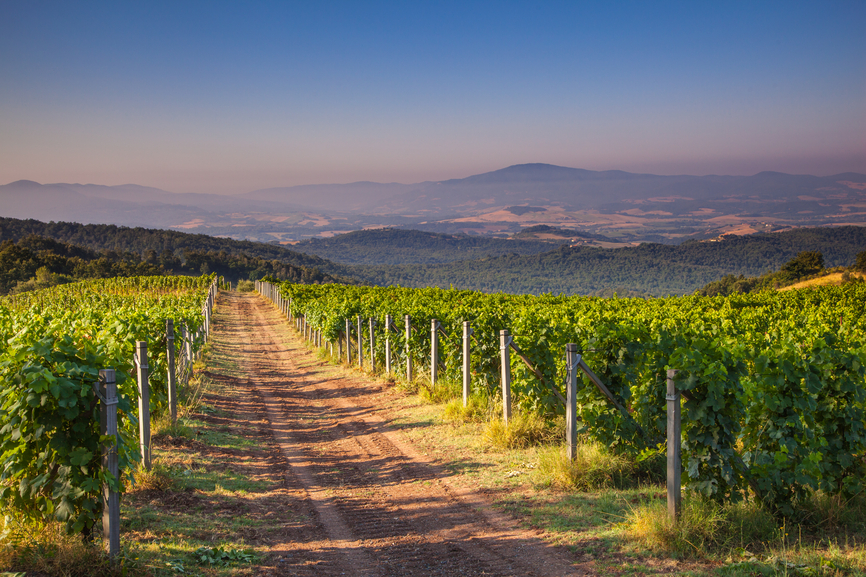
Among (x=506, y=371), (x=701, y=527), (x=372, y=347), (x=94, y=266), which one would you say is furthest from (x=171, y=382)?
(x=94, y=266)

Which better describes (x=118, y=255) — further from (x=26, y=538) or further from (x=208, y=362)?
(x=26, y=538)

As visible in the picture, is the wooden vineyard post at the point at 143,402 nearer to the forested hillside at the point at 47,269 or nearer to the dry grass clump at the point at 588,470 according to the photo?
the dry grass clump at the point at 588,470

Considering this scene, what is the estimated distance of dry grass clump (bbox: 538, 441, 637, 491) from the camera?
5.91 m

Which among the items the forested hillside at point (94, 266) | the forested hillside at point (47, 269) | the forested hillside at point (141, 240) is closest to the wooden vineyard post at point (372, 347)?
the forested hillside at point (94, 266)

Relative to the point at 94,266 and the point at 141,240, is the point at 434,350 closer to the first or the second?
the point at 94,266

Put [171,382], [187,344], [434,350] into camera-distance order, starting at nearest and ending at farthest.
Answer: [171,382] → [434,350] → [187,344]

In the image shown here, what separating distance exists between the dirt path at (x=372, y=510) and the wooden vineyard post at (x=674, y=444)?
3.63 ft

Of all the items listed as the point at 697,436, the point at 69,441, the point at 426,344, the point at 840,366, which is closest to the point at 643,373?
the point at 697,436

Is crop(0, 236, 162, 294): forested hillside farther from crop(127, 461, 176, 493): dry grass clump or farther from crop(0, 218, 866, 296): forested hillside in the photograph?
crop(127, 461, 176, 493): dry grass clump

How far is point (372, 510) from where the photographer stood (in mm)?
5785

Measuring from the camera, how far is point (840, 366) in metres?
4.98

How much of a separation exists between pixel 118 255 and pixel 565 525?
11766 cm

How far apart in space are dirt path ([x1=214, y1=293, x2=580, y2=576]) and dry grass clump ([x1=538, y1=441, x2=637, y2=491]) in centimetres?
97

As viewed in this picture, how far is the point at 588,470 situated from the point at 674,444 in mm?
1631
